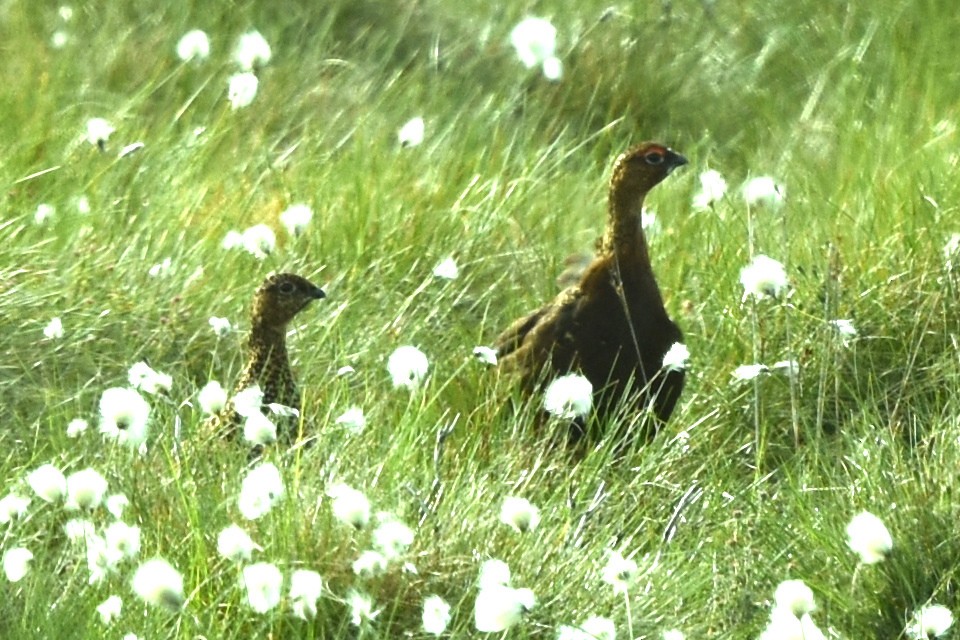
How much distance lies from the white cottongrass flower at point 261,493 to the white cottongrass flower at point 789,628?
2.73ft

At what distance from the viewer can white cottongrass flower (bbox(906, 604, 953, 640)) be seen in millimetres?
3432

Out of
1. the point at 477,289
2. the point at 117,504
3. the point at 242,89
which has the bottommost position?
the point at 477,289

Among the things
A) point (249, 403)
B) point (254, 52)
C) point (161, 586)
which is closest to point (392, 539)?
point (161, 586)

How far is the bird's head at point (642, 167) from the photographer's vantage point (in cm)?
533

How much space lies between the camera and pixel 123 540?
342 centimetres

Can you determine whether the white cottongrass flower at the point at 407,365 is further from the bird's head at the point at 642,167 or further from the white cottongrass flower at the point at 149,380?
the bird's head at the point at 642,167

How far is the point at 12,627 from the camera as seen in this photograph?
11.3 feet

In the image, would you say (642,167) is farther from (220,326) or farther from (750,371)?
(220,326)

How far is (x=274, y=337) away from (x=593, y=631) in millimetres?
1585

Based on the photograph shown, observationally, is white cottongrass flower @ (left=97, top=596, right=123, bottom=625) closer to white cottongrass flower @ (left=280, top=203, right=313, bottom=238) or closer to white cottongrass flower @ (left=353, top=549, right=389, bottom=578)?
white cottongrass flower @ (left=353, top=549, right=389, bottom=578)

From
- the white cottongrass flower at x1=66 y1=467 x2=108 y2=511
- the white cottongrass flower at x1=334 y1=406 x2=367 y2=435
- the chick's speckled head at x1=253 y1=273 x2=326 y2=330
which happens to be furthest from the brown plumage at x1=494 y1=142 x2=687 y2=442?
the white cottongrass flower at x1=66 y1=467 x2=108 y2=511

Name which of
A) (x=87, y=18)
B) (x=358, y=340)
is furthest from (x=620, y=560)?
(x=87, y=18)

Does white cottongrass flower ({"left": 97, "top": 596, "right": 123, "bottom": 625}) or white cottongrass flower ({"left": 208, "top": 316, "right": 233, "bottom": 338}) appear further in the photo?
white cottongrass flower ({"left": 208, "top": 316, "right": 233, "bottom": 338})

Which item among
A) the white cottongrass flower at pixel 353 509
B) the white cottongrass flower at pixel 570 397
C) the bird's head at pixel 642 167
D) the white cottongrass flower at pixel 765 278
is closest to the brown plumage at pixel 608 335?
the bird's head at pixel 642 167
